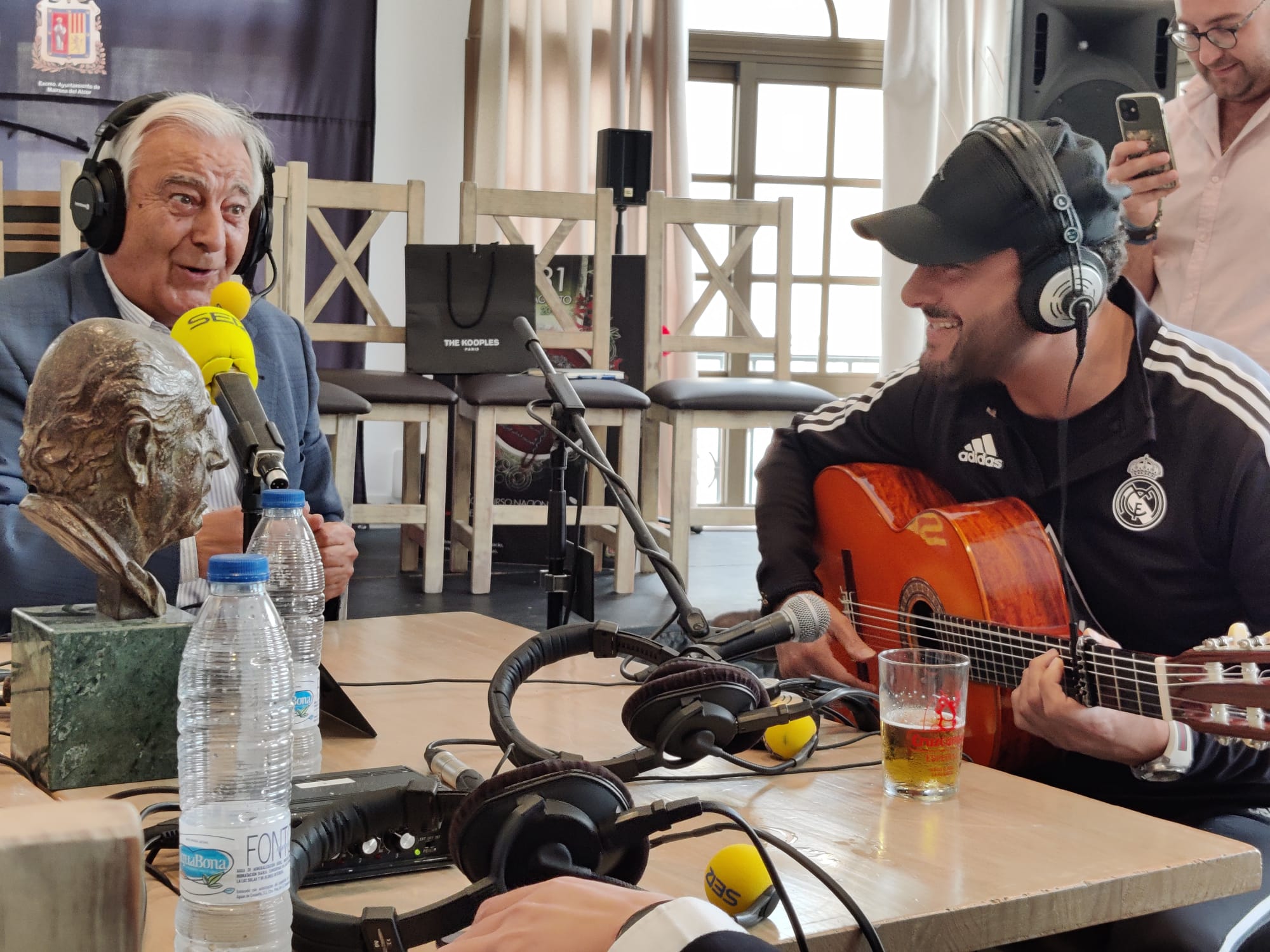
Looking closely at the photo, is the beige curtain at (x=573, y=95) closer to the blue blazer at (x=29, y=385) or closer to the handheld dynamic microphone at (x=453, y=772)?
the blue blazer at (x=29, y=385)

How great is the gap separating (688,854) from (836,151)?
5.16 m

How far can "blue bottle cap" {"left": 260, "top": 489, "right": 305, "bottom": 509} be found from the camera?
0.98 meters

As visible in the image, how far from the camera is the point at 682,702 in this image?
897 mm

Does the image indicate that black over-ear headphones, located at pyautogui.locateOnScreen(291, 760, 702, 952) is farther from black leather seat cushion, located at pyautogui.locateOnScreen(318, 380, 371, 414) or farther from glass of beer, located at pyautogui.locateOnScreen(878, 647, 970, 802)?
black leather seat cushion, located at pyautogui.locateOnScreen(318, 380, 371, 414)

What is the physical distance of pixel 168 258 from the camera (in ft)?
5.49

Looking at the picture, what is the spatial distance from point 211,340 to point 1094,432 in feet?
3.23

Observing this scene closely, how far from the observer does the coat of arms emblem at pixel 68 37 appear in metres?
4.83

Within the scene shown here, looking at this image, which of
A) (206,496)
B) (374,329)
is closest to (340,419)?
(374,329)

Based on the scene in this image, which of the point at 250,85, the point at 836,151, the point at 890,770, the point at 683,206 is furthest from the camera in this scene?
the point at 836,151

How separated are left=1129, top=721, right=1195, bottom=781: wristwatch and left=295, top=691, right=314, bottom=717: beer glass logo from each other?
0.81 m

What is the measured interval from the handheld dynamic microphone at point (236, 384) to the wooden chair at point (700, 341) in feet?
9.45

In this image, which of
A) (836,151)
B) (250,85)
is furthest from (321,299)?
(836,151)

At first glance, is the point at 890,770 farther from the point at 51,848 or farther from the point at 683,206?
the point at 683,206

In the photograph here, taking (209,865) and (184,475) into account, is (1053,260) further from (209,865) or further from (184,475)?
(209,865)
